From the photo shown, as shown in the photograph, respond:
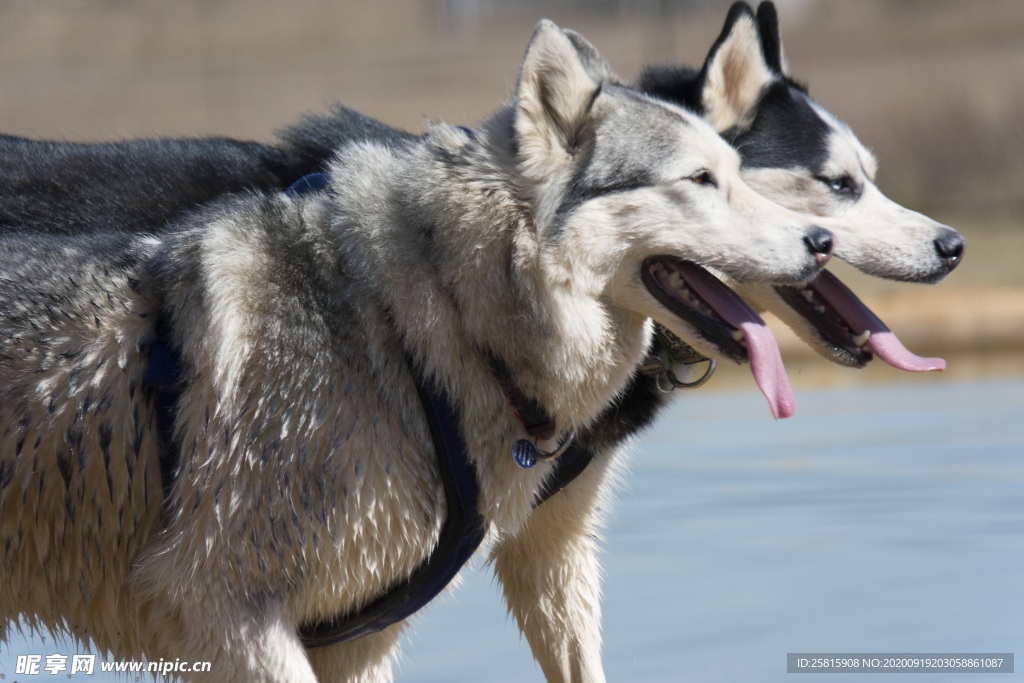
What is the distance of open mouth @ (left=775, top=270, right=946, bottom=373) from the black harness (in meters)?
1.36

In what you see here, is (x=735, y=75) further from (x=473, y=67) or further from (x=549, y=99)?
(x=473, y=67)

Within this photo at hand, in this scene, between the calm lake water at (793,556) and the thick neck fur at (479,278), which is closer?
the thick neck fur at (479,278)

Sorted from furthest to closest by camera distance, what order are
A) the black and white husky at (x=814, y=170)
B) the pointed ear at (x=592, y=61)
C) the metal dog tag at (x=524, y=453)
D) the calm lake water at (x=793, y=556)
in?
the calm lake water at (x=793, y=556)
the black and white husky at (x=814, y=170)
the pointed ear at (x=592, y=61)
the metal dog tag at (x=524, y=453)

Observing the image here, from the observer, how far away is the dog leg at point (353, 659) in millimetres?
3334

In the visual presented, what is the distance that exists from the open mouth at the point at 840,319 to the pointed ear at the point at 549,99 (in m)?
1.20

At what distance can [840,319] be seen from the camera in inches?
167

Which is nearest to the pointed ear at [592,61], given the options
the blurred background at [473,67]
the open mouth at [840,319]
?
the open mouth at [840,319]

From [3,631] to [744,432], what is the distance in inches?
217

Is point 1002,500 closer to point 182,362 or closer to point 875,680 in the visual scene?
point 875,680

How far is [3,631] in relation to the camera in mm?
3164

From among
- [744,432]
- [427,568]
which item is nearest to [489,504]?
[427,568]

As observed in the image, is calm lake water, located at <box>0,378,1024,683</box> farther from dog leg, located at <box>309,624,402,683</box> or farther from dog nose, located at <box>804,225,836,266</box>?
dog nose, located at <box>804,225,836,266</box>

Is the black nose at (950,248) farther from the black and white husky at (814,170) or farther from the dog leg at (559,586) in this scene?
the dog leg at (559,586)

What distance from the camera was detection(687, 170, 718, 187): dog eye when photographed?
3.16m
